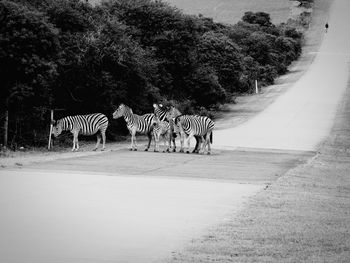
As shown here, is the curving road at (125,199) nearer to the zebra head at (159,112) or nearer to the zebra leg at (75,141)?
the zebra leg at (75,141)

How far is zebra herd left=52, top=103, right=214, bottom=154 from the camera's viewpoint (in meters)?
28.9

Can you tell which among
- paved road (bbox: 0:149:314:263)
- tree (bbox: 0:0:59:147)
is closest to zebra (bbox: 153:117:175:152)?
paved road (bbox: 0:149:314:263)

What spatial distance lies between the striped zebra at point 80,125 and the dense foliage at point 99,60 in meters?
1.04

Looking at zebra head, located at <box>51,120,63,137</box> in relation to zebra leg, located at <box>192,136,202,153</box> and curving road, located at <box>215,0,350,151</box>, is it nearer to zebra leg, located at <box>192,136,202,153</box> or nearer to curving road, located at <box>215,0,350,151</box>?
zebra leg, located at <box>192,136,202,153</box>

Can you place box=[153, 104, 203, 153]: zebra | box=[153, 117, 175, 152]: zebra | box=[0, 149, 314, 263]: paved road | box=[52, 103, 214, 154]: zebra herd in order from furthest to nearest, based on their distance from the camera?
box=[153, 117, 175, 152]: zebra → box=[153, 104, 203, 153]: zebra → box=[52, 103, 214, 154]: zebra herd → box=[0, 149, 314, 263]: paved road

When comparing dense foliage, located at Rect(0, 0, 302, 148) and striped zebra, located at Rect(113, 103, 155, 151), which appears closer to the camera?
dense foliage, located at Rect(0, 0, 302, 148)

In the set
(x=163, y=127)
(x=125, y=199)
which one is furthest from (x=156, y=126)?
(x=125, y=199)

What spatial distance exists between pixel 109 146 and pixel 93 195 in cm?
1685

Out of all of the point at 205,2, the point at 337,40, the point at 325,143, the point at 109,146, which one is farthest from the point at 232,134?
the point at 205,2

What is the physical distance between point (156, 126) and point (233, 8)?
366ft

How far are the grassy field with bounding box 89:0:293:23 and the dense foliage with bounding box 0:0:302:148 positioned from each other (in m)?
76.7

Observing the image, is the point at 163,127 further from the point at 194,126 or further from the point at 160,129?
the point at 194,126

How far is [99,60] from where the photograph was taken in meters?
32.4

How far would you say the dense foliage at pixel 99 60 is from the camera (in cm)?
2686
